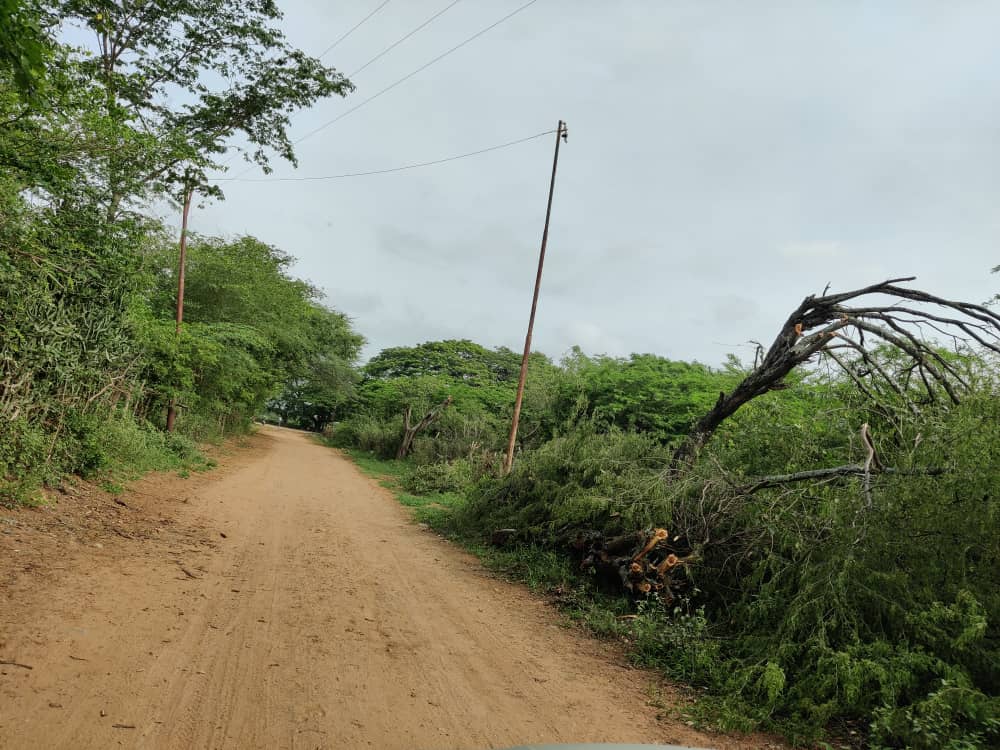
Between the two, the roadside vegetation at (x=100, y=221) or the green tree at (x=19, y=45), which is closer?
the green tree at (x=19, y=45)

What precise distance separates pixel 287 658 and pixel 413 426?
20631 mm

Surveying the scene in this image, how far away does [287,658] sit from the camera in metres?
4.02

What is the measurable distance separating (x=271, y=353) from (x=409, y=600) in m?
18.9

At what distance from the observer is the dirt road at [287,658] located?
311cm

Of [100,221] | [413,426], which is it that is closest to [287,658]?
[100,221]

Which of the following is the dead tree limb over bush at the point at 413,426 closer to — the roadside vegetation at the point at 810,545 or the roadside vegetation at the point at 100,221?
the roadside vegetation at the point at 100,221

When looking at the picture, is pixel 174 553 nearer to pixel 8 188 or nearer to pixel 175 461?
pixel 8 188

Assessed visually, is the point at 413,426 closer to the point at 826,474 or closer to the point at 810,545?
the point at 826,474

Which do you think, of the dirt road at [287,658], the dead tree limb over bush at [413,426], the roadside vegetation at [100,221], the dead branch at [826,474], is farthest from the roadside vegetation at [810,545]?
the dead tree limb over bush at [413,426]

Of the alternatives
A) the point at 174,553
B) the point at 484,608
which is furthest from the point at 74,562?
the point at 484,608

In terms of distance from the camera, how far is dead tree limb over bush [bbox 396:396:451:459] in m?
23.8

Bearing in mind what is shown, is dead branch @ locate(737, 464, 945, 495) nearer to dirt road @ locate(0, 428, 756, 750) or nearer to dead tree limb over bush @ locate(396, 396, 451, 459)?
dirt road @ locate(0, 428, 756, 750)

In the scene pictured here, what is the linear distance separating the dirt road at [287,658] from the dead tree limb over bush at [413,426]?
16.6 metres

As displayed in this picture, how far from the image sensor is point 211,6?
11.8 m
